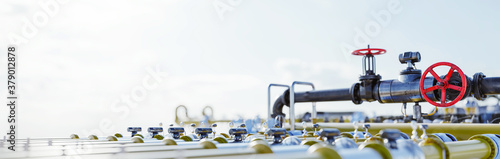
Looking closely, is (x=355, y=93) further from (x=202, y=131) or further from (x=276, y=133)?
(x=276, y=133)

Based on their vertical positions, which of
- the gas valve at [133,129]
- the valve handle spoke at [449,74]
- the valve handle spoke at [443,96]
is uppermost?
the valve handle spoke at [449,74]

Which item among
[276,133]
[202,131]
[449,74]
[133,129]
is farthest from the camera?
[449,74]

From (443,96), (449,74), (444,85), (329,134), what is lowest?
(329,134)

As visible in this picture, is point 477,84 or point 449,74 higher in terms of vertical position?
point 449,74

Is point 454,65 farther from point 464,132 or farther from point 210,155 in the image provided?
point 210,155

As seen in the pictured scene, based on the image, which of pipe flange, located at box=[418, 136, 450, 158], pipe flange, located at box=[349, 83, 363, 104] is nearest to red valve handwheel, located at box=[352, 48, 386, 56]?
pipe flange, located at box=[349, 83, 363, 104]

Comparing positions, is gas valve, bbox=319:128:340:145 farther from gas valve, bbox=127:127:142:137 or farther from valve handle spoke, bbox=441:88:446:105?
valve handle spoke, bbox=441:88:446:105

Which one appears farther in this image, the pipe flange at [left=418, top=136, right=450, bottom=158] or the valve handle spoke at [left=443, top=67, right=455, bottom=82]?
the valve handle spoke at [left=443, top=67, right=455, bottom=82]

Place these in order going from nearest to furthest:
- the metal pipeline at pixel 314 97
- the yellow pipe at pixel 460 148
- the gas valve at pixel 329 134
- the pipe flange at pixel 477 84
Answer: the gas valve at pixel 329 134
the yellow pipe at pixel 460 148
the pipe flange at pixel 477 84
the metal pipeline at pixel 314 97

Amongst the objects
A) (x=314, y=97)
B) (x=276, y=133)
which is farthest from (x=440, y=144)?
(x=314, y=97)

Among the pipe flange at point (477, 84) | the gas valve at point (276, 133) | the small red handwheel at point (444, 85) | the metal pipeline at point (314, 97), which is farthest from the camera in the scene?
the metal pipeline at point (314, 97)

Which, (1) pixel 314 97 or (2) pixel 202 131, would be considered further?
(1) pixel 314 97

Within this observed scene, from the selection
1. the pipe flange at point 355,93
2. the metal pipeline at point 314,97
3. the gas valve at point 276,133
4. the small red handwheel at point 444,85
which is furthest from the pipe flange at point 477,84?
the gas valve at point 276,133

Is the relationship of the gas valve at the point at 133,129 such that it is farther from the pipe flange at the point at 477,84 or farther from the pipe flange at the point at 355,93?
the pipe flange at the point at 477,84
